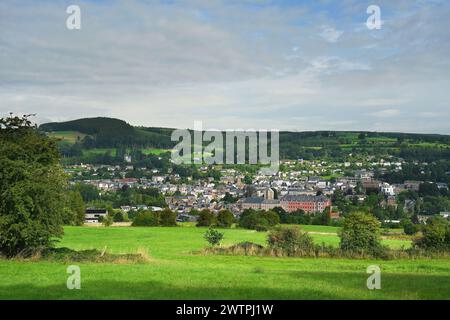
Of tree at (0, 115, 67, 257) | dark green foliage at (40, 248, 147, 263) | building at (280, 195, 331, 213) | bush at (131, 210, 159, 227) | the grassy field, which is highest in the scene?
tree at (0, 115, 67, 257)

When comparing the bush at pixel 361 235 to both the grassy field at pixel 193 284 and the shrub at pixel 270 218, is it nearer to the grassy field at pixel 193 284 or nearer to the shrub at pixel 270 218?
the grassy field at pixel 193 284

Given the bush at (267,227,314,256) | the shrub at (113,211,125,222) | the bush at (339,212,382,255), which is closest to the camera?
the bush at (339,212,382,255)

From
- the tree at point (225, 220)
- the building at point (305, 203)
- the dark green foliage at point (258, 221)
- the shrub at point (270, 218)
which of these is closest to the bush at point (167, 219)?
the tree at point (225, 220)

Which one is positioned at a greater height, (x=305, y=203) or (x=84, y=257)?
(x=84, y=257)

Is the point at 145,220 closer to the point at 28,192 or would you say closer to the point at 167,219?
the point at 167,219

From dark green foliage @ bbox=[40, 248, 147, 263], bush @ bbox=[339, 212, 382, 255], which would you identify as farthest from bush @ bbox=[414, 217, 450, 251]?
dark green foliage @ bbox=[40, 248, 147, 263]

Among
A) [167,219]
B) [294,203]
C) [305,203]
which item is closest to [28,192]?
[167,219]

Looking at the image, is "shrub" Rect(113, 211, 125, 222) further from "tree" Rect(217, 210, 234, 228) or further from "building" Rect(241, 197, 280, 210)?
"building" Rect(241, 197, 280, 210)
